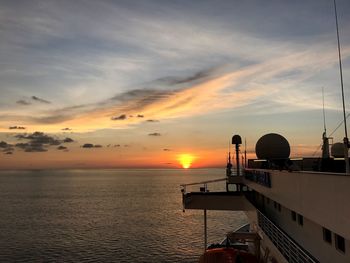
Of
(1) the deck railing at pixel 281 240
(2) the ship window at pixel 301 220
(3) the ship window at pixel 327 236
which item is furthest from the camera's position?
(2) the ship window at pixel 301 220

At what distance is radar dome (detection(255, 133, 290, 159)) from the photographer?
1276 inches

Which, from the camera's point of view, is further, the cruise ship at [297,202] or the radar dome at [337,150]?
the radar dome at [337,150]

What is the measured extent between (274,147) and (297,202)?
15875 millimetres

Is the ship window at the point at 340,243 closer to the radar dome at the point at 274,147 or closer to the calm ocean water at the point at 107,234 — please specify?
the radar dome at the point at 274,147

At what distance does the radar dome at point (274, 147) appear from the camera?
32.4m

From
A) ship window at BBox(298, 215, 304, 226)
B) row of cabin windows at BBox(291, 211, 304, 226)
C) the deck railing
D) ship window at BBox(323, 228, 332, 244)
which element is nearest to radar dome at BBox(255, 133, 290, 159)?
the deck railing

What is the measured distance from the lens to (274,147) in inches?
1273

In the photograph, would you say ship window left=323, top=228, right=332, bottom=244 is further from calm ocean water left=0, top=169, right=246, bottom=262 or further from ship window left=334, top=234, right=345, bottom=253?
calm ocean water left=0, top=169, right=246, bottom=262

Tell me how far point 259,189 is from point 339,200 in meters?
15.9

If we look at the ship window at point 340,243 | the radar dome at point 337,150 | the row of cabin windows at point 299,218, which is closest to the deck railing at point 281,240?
the row of cabin windows at point 299,218

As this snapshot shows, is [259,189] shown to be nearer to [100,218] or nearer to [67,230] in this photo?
[67,230]

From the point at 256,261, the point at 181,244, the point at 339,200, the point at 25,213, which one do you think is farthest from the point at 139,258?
the point at 25,213

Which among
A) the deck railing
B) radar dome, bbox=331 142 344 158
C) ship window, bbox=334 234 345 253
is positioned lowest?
the deck railing

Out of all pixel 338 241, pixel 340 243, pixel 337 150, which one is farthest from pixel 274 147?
pixel 340 243
